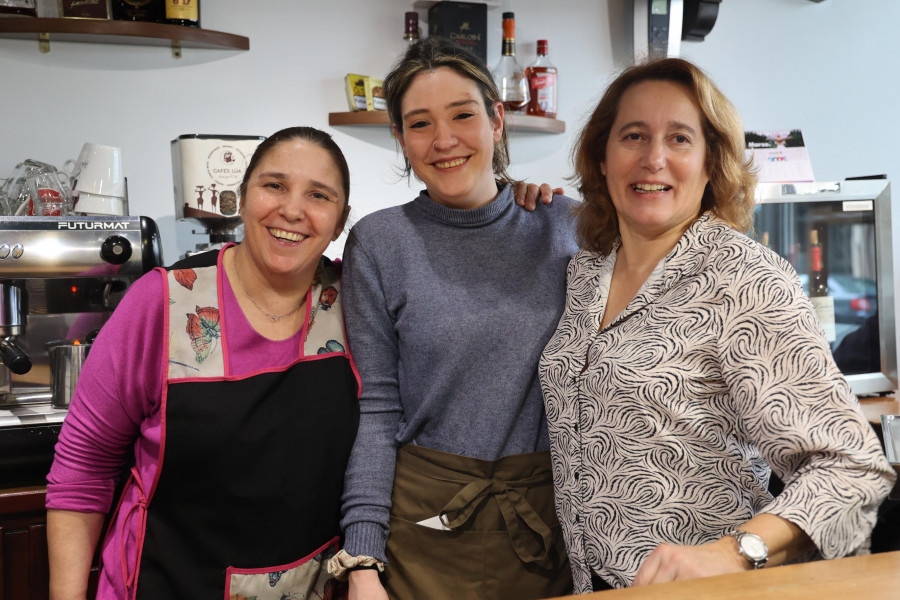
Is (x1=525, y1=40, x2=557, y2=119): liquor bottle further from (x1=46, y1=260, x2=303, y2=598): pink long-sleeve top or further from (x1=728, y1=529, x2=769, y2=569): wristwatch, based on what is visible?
(x1=728, y1=529, x2=769, y2=569): wristwatch

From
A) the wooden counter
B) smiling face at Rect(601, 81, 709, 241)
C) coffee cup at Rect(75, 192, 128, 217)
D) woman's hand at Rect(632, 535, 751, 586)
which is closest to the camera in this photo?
the wooden counter

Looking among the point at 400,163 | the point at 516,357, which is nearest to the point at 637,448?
the point at 516,357

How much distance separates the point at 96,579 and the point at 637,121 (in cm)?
135

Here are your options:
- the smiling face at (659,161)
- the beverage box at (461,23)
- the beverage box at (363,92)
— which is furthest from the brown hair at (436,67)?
the beverage box at (461,23)

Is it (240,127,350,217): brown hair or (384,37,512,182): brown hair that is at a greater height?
(384,37,512,182): brown hair

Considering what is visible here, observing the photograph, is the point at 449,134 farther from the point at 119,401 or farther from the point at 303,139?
the point at 119,401

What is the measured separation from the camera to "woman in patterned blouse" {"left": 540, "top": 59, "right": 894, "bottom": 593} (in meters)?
0.98

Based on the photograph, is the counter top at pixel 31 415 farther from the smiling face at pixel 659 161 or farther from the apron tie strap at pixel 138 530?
the smiling face at pixel 659 161

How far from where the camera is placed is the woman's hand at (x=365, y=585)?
4.25ft

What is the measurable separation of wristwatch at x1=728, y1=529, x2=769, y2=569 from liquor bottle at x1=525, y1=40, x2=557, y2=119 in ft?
6.36

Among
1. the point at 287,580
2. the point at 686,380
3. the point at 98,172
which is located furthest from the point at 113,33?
the point at 686,380

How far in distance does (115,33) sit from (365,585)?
1.59 m

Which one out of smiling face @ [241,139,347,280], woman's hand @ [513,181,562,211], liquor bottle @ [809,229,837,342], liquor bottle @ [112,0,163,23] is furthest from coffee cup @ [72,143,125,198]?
liquor bottle @ [809,229,837,342]

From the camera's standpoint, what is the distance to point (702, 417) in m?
1.10
